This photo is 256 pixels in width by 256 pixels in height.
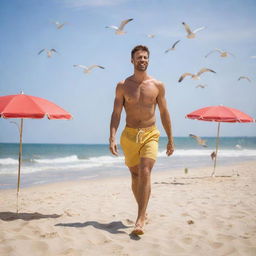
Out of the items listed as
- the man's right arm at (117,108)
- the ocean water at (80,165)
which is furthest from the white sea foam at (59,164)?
the man's right arm at (117,108)

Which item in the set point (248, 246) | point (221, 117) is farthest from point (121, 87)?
point (221, 117)

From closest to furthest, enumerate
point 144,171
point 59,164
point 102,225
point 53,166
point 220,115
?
1. point 144,171
2. point 102,225
3. point 220,115
4. point 53,166
5. point 59,164

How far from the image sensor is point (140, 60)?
3830 millimetres

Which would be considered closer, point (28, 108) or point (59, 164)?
point (28, 108)

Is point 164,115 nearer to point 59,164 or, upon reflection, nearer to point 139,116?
point 139,116

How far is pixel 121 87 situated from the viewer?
12.8ft

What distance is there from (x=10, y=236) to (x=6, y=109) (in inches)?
68.6

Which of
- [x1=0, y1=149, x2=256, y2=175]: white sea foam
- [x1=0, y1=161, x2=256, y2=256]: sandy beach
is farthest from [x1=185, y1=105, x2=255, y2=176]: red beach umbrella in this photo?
[x1=0, y1=149, x2=256, y2=175]: white sea foam

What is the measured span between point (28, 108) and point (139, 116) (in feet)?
5.53

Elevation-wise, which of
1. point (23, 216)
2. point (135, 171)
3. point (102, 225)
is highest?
point (135, 171)

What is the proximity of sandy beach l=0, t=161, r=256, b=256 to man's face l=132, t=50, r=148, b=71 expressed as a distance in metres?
2.12

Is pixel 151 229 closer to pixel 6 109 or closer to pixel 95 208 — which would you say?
pixel 95 208

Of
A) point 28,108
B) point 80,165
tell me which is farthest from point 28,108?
point 80,165

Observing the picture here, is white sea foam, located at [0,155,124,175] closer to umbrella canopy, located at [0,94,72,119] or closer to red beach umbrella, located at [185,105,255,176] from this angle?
red beach umbrella, located at [185,105,255,176]
